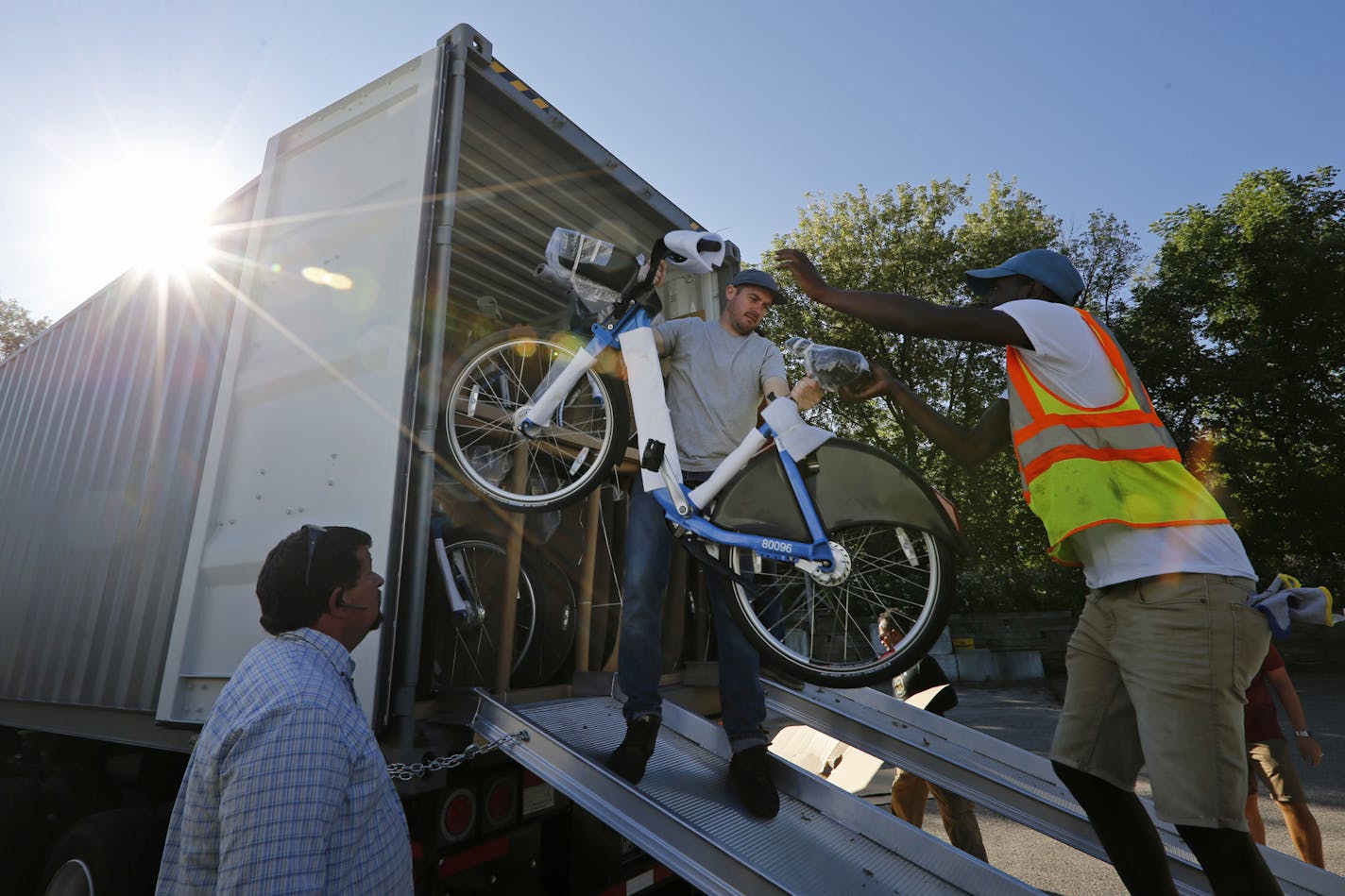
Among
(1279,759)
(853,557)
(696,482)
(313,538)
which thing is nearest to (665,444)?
(696,482)

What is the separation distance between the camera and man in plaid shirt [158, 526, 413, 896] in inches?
59.8

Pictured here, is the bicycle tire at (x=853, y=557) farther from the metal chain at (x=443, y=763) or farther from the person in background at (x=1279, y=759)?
the person in background at (x=1279, y=759)

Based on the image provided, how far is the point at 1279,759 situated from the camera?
12.5ft

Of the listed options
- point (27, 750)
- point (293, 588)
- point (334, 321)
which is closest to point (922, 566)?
point (293, 588)

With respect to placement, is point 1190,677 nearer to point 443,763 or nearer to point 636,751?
point 636,751

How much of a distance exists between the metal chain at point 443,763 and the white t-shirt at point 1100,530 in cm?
171

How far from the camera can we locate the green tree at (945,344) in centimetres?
1600

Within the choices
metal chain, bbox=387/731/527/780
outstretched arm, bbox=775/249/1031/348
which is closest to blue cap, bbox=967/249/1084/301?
outstretched arm, bbox=775/249/1031/348

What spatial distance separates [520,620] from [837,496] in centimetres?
178

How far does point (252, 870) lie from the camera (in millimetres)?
1485

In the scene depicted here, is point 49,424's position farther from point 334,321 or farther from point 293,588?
point 293,588

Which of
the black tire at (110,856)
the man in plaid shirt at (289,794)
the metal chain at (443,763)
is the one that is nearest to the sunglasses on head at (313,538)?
the man in plaid shirt at (289,794)

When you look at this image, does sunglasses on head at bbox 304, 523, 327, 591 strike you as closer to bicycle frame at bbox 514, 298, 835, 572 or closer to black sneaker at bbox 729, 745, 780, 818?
bicycle frame at bbox 514, 298, 835, 572

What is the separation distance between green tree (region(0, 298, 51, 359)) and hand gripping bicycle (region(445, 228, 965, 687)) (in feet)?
88.5
